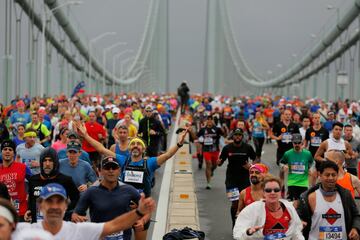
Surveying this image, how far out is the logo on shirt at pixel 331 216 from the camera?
7.12 metres

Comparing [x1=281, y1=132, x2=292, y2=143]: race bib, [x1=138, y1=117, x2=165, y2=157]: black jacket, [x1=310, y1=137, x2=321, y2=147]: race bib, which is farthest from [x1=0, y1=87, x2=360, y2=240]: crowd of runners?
[x1=281, y1=132, x2=292, y2=143]: race bib

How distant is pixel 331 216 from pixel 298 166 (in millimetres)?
5082

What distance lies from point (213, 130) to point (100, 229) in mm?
13064

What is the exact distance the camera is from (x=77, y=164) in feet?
31.7

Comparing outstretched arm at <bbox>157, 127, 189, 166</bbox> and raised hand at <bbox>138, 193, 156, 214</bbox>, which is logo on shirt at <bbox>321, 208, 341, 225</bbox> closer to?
raised hand at <bbox>138, 193, 156, 214</bbox>

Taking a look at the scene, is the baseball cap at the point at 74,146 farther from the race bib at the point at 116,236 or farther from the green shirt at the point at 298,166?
the green shirt at the point at 298,166

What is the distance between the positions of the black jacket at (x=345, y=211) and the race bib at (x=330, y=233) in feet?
0.22

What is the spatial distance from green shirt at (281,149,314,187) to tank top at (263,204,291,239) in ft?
18.2

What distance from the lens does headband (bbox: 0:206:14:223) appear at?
442 centimetres

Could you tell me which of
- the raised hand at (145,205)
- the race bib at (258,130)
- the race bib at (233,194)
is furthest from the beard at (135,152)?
the race bib at (258,130)

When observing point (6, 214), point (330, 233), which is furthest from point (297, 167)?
point (6, 214)

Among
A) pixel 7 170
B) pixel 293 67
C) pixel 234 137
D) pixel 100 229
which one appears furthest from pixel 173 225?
pixel 293 67

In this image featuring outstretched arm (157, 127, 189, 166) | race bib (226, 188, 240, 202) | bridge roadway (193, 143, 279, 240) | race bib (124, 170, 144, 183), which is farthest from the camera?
bridge roadway (193, 143, 279, 240)

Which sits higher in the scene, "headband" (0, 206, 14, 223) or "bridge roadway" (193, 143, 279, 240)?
"headband" (0, 206, 14, 223)
